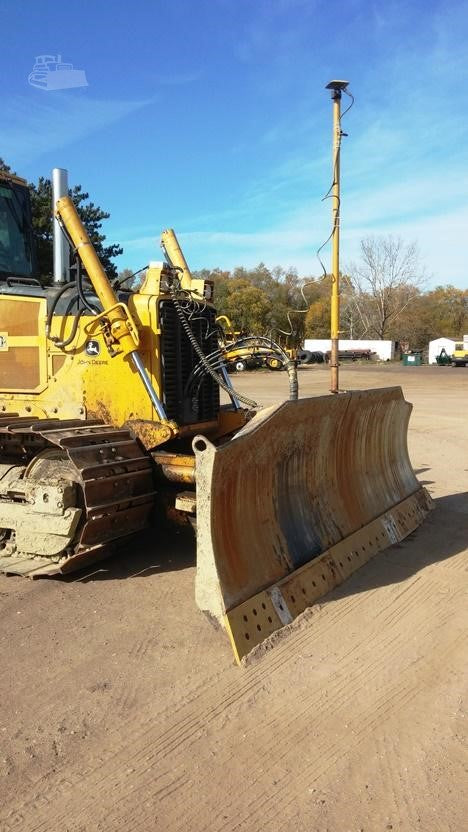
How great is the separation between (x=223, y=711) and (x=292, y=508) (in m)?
1.90

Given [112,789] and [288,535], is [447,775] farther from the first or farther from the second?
[288,535]

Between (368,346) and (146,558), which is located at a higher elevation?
(368,346)

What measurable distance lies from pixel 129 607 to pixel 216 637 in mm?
775

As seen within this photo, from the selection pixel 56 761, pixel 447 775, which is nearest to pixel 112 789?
pixel 56 761

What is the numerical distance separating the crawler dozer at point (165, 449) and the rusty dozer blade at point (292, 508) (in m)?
0.01

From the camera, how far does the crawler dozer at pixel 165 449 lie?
4109 mm

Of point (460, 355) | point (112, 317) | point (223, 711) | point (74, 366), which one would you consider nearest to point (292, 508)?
point (223, 711)

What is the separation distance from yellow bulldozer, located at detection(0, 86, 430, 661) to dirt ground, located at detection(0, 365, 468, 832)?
30 cm

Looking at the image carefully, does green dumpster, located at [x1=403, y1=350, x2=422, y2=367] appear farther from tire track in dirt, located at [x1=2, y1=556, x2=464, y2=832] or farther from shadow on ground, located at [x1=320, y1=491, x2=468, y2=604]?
tire track in dirt, located at [x1=2, y1=556, x2=464, y2=832]

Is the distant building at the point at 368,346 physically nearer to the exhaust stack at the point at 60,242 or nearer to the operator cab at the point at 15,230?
the operator cab at the point at 15,230

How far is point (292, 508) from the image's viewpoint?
4.85 metres

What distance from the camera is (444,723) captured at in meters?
3.07

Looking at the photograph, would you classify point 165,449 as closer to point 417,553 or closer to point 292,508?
point 292,508

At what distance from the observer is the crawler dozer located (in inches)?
162
